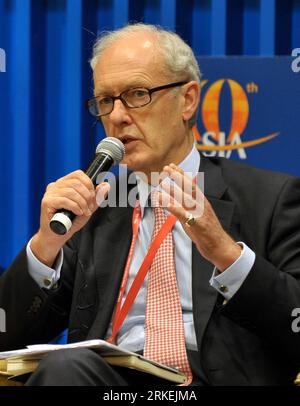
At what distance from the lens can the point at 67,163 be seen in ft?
10.3

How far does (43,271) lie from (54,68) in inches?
53.6

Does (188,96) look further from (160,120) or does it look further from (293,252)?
(293,252)

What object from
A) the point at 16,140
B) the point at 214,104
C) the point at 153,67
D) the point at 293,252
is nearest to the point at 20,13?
the point at 16,140

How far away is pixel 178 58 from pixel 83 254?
60 centimetres

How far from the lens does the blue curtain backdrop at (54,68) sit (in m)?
3.07

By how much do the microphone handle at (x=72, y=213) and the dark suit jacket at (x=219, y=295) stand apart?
0.34 meters

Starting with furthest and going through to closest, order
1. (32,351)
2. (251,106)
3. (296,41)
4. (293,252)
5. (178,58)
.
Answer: (296,41)
(251,106)
(178,58)
(293,252)
(32,351)

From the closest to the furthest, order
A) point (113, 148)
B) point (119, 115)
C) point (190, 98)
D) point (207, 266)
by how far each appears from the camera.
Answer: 1. point (113, 148)
2. point (207, 266)
3. point (119, 115)
4. point (190, 98)

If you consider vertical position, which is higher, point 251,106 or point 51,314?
point 251,106

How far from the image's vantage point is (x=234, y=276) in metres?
1.81

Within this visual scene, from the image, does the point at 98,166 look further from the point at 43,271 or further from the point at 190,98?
the point at 190,98

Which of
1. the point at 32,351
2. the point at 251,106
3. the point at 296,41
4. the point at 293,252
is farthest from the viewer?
the point at 296,41

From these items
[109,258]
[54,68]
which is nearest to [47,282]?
[109,258]

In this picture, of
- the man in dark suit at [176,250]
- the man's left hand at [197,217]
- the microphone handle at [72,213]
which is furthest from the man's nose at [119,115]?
the man's left hand at [197,217]
